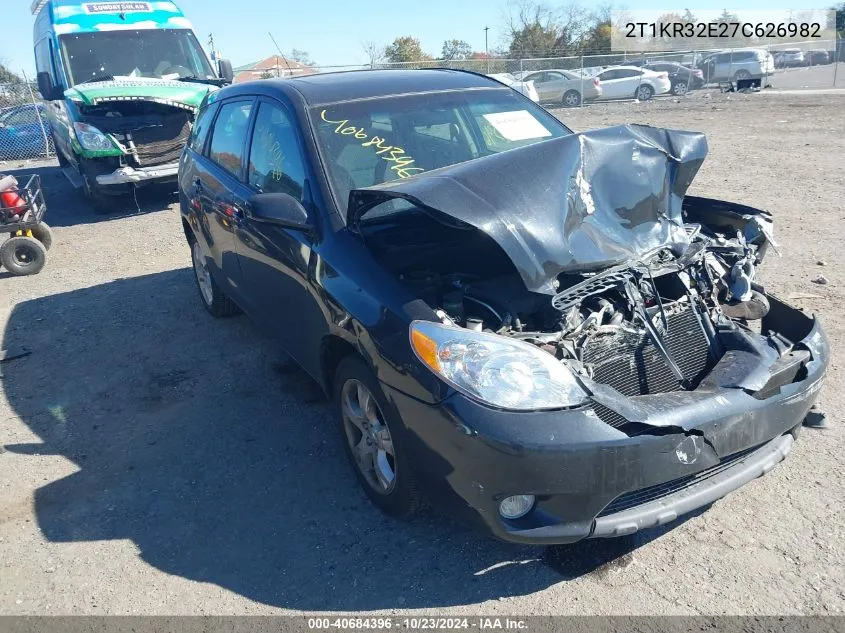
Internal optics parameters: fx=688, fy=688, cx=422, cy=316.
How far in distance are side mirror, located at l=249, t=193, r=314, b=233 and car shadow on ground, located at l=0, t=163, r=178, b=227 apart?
792 cm

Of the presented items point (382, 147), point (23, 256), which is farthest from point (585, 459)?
point (23, 256)

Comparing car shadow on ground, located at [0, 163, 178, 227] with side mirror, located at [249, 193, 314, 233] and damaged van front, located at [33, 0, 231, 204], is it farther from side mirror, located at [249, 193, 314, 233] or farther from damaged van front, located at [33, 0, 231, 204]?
side mirror, located at [249, 193, 314, 233]

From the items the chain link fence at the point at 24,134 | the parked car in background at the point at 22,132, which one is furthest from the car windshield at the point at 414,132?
the parked car in background at the point at 22,132

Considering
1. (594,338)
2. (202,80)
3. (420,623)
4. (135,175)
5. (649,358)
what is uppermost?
(202,80)

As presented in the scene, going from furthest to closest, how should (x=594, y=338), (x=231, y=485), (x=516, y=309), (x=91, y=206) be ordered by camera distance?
(x=91, y=206)
(x=231, y=485)
(x=516, y=309)
(x=594, y=338)

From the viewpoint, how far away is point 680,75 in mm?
27125

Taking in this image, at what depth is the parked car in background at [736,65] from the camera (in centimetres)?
2673

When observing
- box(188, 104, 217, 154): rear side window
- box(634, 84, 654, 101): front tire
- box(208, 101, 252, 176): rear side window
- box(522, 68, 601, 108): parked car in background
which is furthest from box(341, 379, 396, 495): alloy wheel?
box(634, 84, 654, 101): front tire

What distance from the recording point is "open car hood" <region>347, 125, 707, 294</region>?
290cm

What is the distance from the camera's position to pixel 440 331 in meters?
2.68

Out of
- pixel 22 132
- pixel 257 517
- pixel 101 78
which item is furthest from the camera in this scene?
pixel 22 132

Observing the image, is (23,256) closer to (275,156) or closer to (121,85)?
(121,85)

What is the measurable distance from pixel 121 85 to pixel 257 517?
871 cm

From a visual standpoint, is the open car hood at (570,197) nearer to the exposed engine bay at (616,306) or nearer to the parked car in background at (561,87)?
the exposed engine bay at (616,306)
